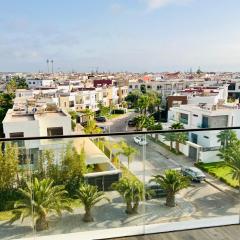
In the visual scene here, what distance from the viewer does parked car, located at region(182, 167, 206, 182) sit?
244cm

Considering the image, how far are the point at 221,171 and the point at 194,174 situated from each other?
243 mm

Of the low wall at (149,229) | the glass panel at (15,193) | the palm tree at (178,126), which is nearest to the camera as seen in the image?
A: the glass panel at (15,193)

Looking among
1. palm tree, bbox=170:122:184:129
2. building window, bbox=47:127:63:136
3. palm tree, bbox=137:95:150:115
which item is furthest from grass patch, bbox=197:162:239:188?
palm tree, bbox=137:95:150:115

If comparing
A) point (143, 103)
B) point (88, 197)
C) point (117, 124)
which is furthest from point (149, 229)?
point (143, 103)

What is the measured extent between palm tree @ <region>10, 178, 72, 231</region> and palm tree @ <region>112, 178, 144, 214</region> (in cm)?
41

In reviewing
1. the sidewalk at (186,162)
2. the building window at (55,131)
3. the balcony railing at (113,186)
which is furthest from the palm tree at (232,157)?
the building window at (55,131)

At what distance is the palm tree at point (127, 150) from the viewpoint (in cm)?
231

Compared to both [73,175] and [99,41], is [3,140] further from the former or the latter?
[99,41]

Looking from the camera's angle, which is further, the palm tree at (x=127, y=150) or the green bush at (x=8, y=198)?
the palm tree at (x=127, y=150)

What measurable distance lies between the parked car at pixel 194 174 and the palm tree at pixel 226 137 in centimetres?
31

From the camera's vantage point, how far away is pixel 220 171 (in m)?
2.51

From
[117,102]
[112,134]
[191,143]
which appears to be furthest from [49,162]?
[117,102]

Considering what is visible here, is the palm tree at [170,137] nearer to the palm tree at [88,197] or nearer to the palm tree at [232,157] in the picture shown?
the palm tree at [232,157]

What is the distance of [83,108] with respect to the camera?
39219mm
